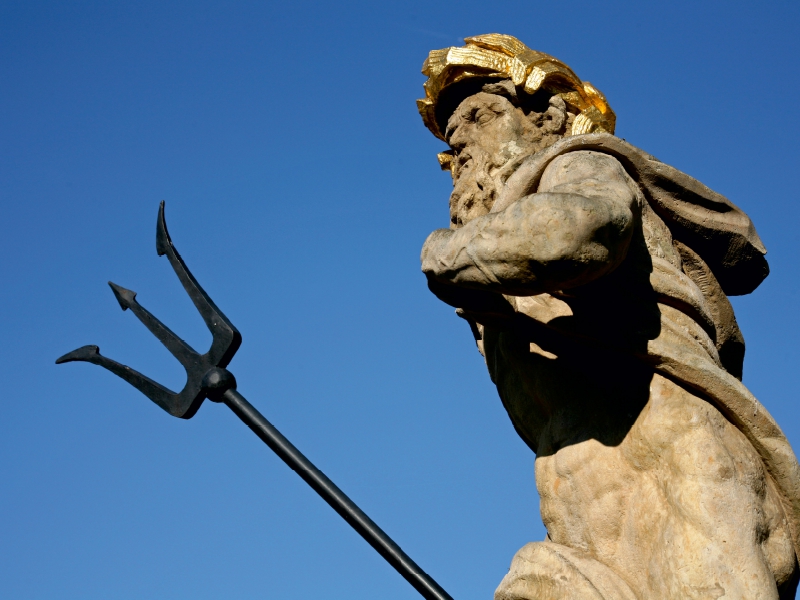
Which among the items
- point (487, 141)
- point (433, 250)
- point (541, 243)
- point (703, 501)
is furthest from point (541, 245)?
point (487, 141)

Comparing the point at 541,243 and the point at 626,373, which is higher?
the point at 541,243

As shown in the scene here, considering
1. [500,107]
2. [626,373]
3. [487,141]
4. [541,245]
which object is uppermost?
[500,107]

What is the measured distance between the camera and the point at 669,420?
3748 millimetres

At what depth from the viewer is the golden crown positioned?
15.5 ft

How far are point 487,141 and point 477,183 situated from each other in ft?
0.62

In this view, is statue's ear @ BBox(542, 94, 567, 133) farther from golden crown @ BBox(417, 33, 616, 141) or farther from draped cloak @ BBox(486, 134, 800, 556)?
draped cloak @ BBox(486, 134, 800, 556)

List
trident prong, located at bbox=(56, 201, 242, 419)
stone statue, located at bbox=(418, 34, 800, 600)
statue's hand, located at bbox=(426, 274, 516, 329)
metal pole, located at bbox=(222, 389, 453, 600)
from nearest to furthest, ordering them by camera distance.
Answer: stone statue, located at bbox=(418, 34, 800, 600) → statue's hand, located at bbox=(426, 274, 516, 329) → metal pole, located at bbox=(222, 389, 453, 600) → trident prong, located at bbox=(56, 201, 242, 419)

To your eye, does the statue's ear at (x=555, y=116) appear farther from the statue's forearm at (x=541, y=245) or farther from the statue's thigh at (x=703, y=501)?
the statue's thigh at (x=703, y=501)

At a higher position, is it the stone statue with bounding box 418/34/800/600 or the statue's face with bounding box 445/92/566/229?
the statue's face with bounding box 445/92/566/229

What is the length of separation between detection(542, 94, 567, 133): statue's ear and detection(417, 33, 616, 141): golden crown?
0.13 feet

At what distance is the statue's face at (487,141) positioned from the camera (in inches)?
184

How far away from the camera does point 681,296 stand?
394cm

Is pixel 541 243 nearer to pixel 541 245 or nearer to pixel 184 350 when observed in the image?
pixel 541 245

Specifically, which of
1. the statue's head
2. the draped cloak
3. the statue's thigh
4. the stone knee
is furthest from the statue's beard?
the stone knee
